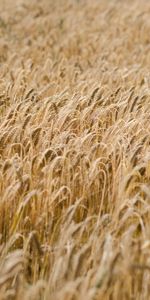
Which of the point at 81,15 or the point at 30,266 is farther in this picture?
the point at 81,15

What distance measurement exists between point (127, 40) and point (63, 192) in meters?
5.24

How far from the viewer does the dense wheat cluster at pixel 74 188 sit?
168 centimetres

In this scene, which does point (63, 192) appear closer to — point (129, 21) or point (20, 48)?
point (20, 48)

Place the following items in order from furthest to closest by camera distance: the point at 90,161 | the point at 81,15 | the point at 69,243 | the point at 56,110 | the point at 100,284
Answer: the point at 81,15 < the point at 56,110 < the point at 90,161 < the point at 69,243 < the point at 100,284

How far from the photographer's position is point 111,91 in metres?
4.01

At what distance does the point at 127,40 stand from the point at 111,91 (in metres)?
3.47

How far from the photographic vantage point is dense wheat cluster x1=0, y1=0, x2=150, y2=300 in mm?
1684

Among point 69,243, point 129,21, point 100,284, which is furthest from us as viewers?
point 129,21

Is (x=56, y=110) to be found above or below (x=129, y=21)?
below

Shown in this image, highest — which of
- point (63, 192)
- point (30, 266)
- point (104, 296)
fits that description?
point (63, 192)

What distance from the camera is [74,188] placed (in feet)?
7.96

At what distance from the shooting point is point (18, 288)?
5.35 ft

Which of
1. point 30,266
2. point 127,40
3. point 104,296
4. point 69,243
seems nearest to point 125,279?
point 104,296

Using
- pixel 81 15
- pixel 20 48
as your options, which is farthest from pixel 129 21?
pixel 20 48
